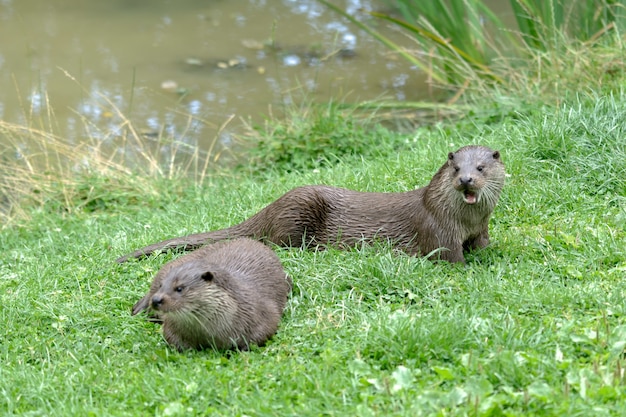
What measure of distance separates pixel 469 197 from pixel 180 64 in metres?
6.57

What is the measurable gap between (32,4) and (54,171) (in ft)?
18.8

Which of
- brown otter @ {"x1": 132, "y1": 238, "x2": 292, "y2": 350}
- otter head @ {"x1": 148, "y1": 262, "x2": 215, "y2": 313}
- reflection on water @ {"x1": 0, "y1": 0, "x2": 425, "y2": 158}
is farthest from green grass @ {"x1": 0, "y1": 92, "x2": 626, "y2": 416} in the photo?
reflection on water @ {"x1": 0, "y1": 0, "x2": 425, "y2": 158}

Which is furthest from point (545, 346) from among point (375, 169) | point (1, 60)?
point (1, 60)

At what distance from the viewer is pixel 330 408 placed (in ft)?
10.5

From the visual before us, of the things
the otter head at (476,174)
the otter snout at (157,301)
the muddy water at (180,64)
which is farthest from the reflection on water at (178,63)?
the otter snout at (157,301)

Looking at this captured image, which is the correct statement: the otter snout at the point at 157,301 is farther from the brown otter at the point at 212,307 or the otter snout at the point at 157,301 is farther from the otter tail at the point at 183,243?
the otter tail at the point at 183,243

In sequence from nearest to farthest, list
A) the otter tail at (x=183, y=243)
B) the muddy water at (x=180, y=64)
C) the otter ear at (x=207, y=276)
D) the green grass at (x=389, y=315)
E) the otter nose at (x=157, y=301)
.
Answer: the green grass at (x=389, y=315), the otter nose at (x=157, y=301), the otter ear at (x=207, y=276), the otter tail at (x=183, y=243), the muddy water at (x=180, y=64)

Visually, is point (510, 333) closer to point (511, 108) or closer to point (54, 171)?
point (511, 108)

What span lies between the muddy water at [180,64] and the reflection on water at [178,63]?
0.01 meters

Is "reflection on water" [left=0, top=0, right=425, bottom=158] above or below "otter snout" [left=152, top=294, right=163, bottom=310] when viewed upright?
below

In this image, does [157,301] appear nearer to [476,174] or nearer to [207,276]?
[207,276]

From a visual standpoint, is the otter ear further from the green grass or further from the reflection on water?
the reflection on water

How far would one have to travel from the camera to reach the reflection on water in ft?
30.1

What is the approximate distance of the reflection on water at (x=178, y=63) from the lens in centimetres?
918
